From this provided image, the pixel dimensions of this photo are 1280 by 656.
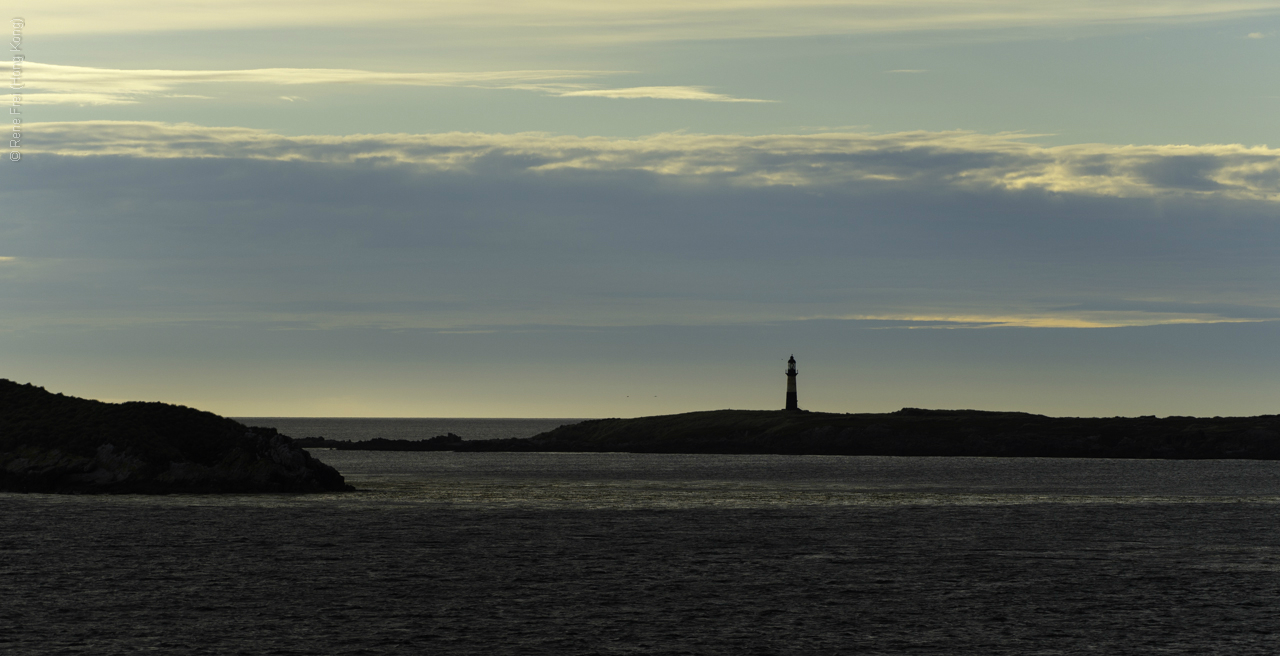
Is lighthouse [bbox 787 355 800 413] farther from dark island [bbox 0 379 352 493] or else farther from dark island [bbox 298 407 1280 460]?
dark island [bbox 0 379 352 493]

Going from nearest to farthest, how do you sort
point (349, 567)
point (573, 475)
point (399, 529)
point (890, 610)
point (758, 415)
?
1. point (890, 610)
2. point (349, 567)
3. point (399, 529)
4. point (573, 475)
5. point (758, 415)

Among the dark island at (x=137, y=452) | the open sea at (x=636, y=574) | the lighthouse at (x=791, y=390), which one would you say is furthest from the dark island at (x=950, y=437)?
the dark island at (x=137, y=452)

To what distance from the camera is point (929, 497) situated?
90.1 meters

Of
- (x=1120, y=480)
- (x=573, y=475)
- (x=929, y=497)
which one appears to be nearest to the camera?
(x=929, y=497)

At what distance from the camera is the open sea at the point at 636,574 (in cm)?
3378

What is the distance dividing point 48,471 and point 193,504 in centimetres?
1386

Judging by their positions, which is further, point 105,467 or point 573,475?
point 573,475

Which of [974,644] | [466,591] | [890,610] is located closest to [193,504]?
[466,591]

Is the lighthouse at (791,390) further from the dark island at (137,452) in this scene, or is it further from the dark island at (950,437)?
the dark island at (137,452)

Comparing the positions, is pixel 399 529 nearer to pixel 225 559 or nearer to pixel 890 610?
pixel 225 559

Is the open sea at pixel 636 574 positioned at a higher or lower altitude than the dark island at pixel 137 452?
lower

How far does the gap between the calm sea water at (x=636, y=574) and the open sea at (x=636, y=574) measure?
0.54 feet

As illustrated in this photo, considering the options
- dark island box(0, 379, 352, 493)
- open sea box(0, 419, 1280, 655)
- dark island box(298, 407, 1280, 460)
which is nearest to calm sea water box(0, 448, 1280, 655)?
open sea box(0, 419, 1280, 655)

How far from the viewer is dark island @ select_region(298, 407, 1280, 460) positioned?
15488cm
